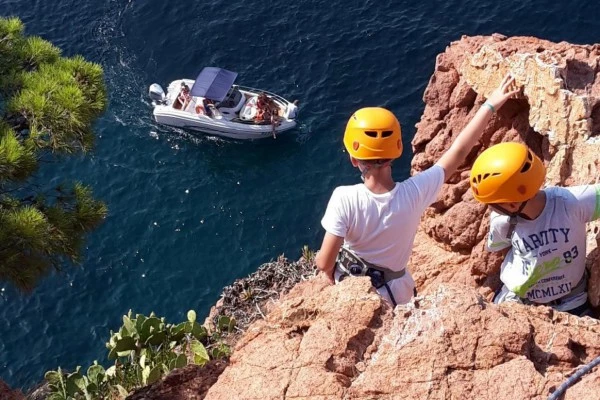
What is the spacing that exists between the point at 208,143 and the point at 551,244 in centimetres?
2323

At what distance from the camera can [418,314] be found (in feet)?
19.0

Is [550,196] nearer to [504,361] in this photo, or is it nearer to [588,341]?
[588,341]

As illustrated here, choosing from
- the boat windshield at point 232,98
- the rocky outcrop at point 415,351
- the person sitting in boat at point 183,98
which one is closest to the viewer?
the rocky outcrop at point 415,351

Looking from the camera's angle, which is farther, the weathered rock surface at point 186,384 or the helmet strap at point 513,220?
the weathered rock surface at point 186,384

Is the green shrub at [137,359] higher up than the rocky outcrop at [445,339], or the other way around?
the rocky outcrop at [445,339]

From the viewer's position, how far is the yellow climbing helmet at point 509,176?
21.0ft

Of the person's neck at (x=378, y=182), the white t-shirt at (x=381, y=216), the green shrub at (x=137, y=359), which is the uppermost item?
the person's neck at (x=378, y=182)

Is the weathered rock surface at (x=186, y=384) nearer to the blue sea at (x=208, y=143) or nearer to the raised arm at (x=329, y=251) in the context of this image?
the raised arm at (x=329, y=251)

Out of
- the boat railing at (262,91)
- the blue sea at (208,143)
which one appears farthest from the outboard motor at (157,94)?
the boat railing at (262,91)

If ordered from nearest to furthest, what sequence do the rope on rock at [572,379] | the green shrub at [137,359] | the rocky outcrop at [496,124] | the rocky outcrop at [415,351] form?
the rope on rock at [572,379], the rocky outcrop at [415,351], the rocky outcrop at [496,124], the green shrub at [137,359]

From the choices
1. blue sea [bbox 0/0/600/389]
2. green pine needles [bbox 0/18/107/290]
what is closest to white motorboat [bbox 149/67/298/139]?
blue sea [bbox 0/0/600/389]

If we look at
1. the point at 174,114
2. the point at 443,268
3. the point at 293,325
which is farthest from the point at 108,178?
the point at 293,325

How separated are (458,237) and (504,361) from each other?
4576mm

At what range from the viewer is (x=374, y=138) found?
21.7 feet
